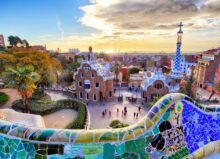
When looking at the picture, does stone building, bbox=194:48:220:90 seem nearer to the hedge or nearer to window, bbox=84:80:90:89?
window, bbox=84:80:90:89

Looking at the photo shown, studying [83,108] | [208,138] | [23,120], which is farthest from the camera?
[83,108]

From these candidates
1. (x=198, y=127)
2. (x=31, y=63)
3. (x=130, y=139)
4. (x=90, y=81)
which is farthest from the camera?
(x=90, y=81)

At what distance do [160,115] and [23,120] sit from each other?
32.2 feet

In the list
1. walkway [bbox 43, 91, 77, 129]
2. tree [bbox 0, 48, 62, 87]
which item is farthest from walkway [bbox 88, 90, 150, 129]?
tree [bbox 0, 48, 62, 87]

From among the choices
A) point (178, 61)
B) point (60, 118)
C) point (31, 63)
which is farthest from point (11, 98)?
point (178, 61)

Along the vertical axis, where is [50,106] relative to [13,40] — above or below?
below

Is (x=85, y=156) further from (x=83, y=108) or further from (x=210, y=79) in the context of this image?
(x=210, y=79)

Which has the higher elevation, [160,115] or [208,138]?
[160,115]

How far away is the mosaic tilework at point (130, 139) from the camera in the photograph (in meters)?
3.12

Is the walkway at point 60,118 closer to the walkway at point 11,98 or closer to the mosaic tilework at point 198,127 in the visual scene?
the walkway at point 11,98

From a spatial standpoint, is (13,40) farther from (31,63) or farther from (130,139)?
(130,139)

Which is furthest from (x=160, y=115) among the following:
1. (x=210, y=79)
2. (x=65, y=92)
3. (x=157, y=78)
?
(x=210, y=79)

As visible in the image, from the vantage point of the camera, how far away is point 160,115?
3555mm

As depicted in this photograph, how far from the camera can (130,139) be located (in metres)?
3.35
